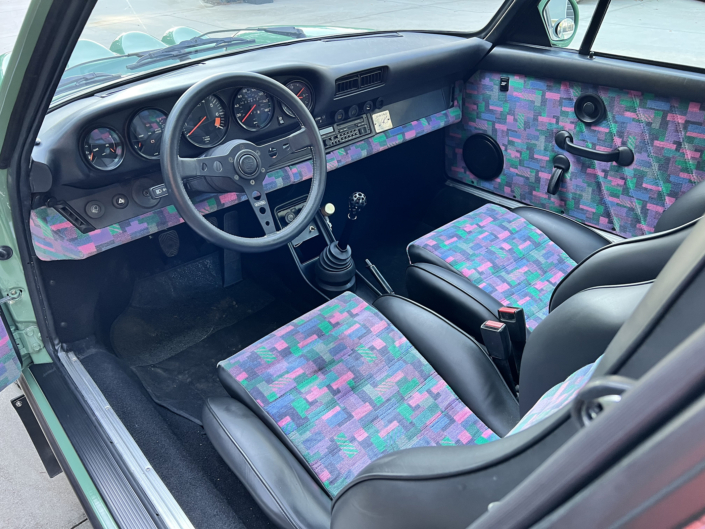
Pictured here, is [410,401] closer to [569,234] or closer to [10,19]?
[569,234]

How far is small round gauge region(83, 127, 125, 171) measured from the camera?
1.53 meters

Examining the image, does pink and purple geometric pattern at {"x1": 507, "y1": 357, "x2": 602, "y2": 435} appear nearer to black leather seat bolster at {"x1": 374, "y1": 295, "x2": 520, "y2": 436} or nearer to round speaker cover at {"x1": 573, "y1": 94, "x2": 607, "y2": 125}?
black leather seat bolster at {"x1": 374, "y1": 295, "x2": 520, "y2": 436}

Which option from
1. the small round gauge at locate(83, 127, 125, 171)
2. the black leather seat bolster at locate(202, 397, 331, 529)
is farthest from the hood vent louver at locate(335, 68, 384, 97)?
the black leather seat bolster at locate(202, 397, 331, 529)

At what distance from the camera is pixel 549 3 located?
2.16m

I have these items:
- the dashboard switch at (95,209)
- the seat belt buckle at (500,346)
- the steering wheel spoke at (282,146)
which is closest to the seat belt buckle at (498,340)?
the seat belt buckle at (500,346)

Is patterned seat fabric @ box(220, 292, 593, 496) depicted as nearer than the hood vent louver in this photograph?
Yes

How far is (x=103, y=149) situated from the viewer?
157 cm

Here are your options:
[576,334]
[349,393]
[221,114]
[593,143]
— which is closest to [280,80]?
[221,114]

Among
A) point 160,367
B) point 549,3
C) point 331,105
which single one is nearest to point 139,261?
point 160,367

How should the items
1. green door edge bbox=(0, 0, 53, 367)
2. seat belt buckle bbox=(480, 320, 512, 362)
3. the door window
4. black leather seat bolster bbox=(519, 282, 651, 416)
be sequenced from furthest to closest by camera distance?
1. the door window
2. seat belt buckle bbox=(480, 320, 512, 362)
3. green door edge bbox=(0, 0, 53, 367)
4. black leather seat bolster bbox=(519, 282, 651, 416)

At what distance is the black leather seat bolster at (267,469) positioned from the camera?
107 centimetres

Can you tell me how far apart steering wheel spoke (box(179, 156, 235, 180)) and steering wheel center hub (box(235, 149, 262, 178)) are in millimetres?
21

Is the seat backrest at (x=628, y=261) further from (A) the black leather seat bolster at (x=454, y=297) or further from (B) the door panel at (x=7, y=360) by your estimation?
(B) the door panel at (x=7, y=360)

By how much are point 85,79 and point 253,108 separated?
51 cm
